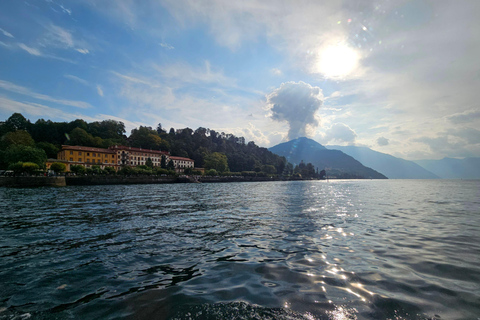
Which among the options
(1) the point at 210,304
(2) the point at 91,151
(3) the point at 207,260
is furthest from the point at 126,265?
(2) the point at 91,151

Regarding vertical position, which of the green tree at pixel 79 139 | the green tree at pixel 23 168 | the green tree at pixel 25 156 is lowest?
the green tree at pixel 23 168

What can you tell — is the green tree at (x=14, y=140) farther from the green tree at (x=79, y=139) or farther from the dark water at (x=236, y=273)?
the dark water at (x=236, y=273)

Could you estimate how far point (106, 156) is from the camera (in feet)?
343

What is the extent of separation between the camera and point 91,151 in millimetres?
98750

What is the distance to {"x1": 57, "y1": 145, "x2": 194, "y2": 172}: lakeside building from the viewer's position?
92.4 meters

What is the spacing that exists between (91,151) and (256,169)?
344 feet

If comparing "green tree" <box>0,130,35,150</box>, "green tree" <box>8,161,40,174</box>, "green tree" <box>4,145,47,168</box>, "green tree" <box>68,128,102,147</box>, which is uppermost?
"green tree" <box>68,128,102,147</box>

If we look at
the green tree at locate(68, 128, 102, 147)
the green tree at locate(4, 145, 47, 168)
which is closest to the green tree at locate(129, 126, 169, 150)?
Answer: the green tree at locate(68, 128, 102, 147)

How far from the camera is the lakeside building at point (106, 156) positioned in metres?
A: 92.4

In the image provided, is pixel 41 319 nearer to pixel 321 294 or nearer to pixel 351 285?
pixel 321 294

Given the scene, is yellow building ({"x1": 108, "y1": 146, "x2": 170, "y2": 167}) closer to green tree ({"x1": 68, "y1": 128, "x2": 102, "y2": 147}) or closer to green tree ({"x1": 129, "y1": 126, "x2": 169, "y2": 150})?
green tree ({"x1": 68, "y1": 128, "x2": 102, "y2": 147})

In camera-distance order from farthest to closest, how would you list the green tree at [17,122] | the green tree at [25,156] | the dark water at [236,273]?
1. the green tree at [17,122]
2. the green tree at [25,156]
3. the dark water at [236,273]

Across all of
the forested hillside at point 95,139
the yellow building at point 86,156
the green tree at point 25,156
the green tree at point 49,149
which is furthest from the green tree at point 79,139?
the green tree at point 25,156

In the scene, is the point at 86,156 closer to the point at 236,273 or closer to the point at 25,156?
the point at 25,156
